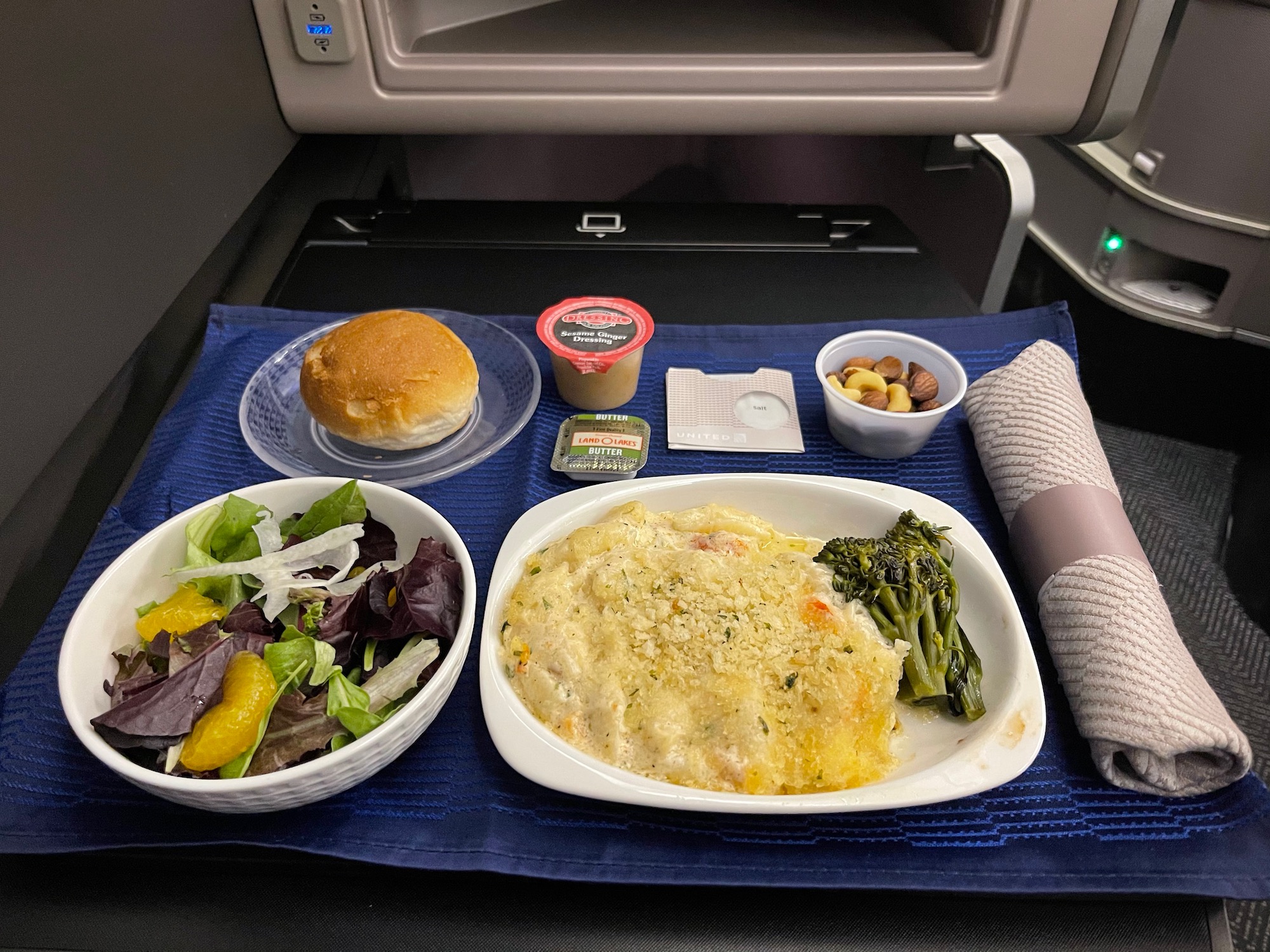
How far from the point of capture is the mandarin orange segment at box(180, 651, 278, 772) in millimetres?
678

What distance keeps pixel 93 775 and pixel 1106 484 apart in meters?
1.12

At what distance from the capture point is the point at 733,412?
3.79 feet

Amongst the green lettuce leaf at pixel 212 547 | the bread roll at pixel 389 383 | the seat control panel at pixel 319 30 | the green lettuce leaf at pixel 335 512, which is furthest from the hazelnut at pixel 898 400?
the seat control panel at pixel 319 30

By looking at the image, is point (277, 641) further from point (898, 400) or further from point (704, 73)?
point (704, 73)

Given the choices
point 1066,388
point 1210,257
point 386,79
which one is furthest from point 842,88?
point 1210,257

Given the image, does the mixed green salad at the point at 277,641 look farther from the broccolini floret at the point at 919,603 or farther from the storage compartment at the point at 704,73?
the storage compartment at the point at 704,73

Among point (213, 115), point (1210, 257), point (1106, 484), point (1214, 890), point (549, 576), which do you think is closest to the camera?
point (1214, 890)

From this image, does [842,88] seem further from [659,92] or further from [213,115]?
[213,115]

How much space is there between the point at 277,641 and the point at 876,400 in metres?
0.76

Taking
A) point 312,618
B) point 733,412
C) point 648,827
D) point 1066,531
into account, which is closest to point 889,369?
point 733,412

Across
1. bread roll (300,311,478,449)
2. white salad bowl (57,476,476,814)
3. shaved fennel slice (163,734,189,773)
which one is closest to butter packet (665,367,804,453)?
bread roll (300,311,478,449)

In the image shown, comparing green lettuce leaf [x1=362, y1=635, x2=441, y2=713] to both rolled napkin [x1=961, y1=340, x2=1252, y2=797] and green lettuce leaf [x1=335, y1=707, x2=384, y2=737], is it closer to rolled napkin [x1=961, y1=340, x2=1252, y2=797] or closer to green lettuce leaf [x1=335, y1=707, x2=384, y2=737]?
green lettuce leaf [x1=335, y1=707, x2=384, y2=737]

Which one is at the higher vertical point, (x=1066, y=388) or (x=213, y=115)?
(x=213, y=115)

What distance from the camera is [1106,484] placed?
3.18ft
